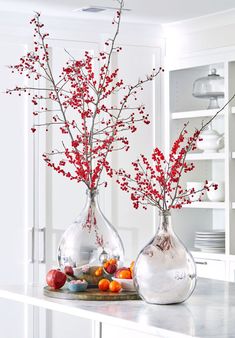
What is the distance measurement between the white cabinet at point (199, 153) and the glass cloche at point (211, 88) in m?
0.07

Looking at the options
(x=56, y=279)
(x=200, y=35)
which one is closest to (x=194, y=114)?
(x=200, y=35)

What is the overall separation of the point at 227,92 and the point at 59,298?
257cm

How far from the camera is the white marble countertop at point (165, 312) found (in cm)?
246

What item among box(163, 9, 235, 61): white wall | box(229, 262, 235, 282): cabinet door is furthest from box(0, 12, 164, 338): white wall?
box(229, 262, 235, 282): cabinet door

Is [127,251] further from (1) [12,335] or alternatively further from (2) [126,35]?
(2) [126,35]

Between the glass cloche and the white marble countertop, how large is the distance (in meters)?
2.34

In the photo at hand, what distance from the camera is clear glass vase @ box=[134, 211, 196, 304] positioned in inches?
113

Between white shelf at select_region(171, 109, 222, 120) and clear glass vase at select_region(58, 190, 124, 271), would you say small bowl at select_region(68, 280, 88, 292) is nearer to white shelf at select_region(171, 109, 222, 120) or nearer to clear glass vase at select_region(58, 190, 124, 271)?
clear glass vase at select_region(58, 190, 124, 271)

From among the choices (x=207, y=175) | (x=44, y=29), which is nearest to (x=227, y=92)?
(x=207, y=175)

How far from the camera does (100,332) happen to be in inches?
116

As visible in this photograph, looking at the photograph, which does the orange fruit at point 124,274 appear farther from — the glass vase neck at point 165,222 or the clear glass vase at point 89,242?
the glass vase neck at point 165,222

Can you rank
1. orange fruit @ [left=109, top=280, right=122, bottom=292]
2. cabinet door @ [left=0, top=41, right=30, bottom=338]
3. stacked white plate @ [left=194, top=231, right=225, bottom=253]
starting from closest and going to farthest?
1. orange fruit @ [left=109, top=280, right=122, bottom=292]
2. cabinet door @ [left=0, top=41, right=30, bottom=338]
3. stacked white plate @ [left=194, top=231, right=225, bottom=253]

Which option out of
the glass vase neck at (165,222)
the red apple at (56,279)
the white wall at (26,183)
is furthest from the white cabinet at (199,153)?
the glass vase neck at (165,222)

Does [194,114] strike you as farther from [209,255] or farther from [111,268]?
[111,268]
